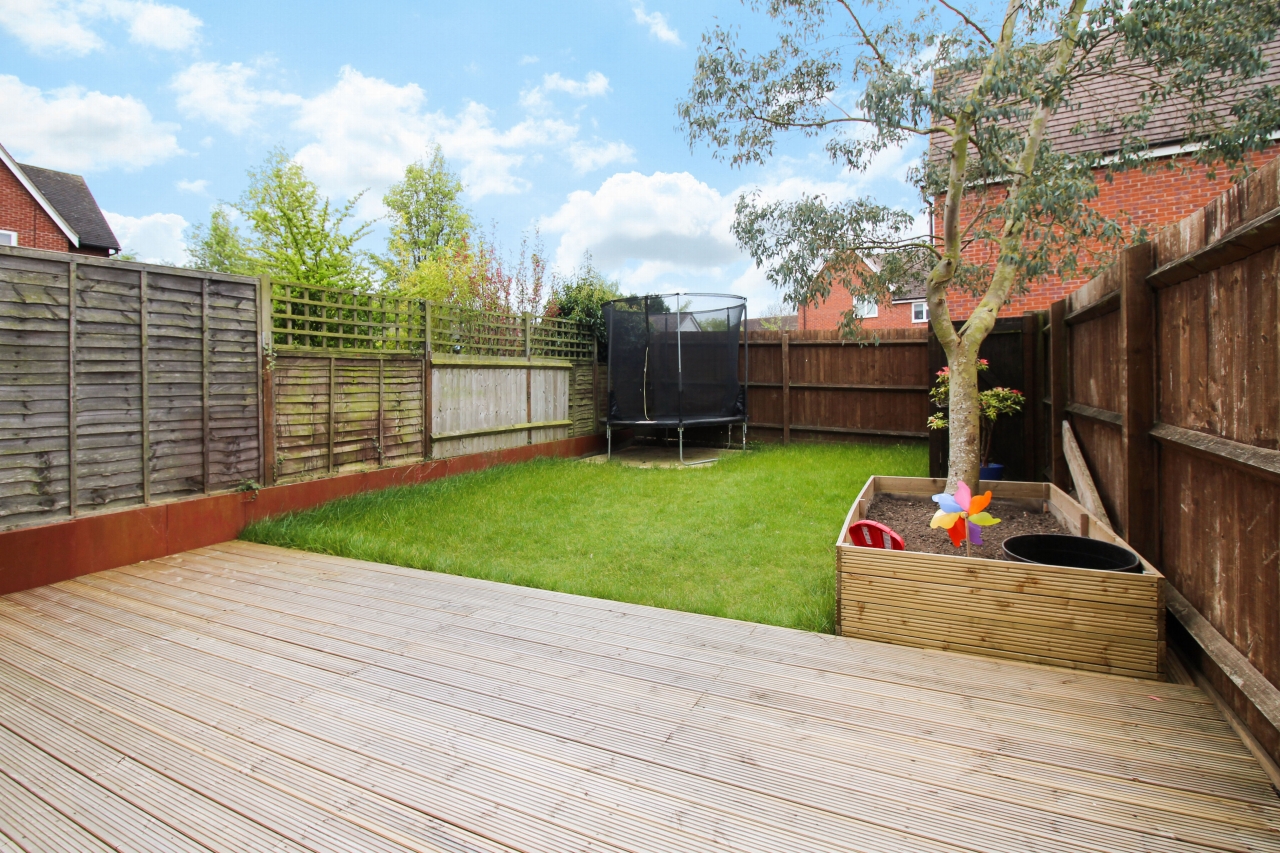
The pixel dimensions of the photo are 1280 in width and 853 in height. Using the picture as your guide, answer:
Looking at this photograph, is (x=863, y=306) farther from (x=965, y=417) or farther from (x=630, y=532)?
(x=630, y=532)

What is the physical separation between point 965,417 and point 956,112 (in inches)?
68.3

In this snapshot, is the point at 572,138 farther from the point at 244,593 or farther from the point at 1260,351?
the point at 1260,351

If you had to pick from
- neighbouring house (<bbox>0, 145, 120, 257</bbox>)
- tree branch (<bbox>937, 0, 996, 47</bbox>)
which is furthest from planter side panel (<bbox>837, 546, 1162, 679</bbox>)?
neighbouring house (<bbox>0, 145, 120, 257</bbox>)

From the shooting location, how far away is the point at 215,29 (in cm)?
770

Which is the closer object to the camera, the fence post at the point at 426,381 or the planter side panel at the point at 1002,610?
the planter side panel at the point at 1002,610

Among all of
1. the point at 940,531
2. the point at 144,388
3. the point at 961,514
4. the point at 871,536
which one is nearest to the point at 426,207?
the point at 144,388

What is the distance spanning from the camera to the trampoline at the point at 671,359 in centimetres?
796

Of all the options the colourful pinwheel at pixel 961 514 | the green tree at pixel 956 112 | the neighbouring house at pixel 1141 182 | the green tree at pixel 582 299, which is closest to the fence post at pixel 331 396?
the green tree at pixel 956 112

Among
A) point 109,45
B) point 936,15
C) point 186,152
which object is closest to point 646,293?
point 936,15

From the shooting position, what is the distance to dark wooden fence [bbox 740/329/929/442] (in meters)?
8.09

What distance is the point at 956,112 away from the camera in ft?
12.0

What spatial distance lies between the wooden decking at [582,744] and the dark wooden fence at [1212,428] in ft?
0.84

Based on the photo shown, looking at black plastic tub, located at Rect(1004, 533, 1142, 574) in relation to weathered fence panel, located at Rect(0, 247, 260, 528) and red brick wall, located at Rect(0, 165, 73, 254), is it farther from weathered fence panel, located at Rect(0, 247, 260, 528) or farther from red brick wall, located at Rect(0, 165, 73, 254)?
red brick wall, located at Rect(0, 165, 73, 254)

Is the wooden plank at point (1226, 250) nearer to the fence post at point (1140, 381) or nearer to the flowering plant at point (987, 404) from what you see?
the fence post at point (1140, 381)
